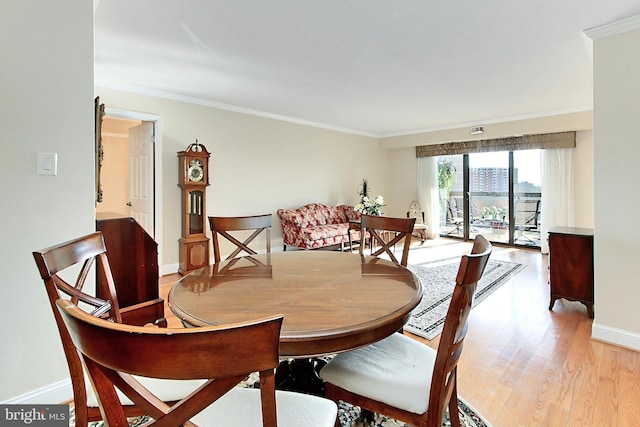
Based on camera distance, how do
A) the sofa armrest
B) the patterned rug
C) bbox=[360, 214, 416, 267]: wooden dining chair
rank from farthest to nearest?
the sofa armrest < bbox=[360, 214, 416, 267]: wooden dining chair < the patterned rug

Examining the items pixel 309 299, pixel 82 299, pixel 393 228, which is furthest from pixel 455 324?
pixel 82 299

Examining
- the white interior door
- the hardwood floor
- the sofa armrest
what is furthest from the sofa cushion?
the hardwood floor

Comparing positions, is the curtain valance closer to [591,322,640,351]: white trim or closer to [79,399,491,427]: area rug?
[591,322,640,351]: white trim

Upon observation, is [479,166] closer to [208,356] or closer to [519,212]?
[519,212]

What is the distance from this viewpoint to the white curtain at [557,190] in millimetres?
5449

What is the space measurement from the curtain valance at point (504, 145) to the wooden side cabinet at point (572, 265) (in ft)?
10.3

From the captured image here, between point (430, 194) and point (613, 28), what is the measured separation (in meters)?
4.95

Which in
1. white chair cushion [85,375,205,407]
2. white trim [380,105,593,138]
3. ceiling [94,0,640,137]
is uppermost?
white trim [380,105,593,138]

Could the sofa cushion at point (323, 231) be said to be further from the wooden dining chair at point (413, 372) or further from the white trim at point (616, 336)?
the wooden dining chair at point (413, 372)

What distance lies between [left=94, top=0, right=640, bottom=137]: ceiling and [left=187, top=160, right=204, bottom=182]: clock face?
902mm

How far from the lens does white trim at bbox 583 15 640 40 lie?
2271 mm

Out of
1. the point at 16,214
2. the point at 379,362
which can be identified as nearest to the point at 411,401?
the point at 379,362

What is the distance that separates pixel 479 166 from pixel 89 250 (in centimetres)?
691

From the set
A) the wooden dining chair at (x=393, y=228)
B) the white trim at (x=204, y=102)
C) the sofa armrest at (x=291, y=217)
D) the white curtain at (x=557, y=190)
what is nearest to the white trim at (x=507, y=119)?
the white curtain at (x=557, y=190)
